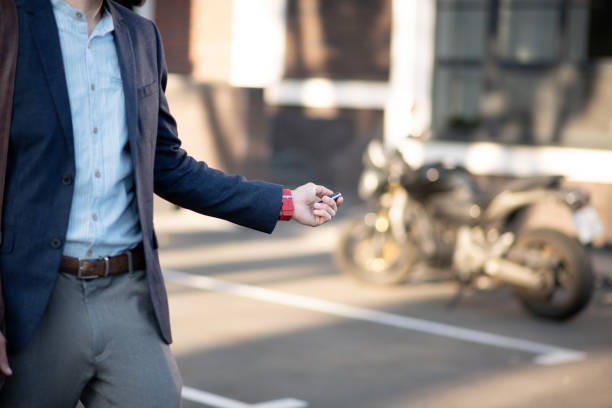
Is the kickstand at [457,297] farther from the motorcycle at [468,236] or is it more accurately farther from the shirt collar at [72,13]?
the shirt collar at [72,13]

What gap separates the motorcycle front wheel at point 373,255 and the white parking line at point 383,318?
0.74 m

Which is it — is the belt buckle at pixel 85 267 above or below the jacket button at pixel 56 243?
below

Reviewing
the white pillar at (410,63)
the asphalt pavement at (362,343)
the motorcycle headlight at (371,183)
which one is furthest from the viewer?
the white pillar at (410,63)

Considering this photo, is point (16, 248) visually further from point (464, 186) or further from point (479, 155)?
point (479, 155)

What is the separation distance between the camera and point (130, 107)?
2.62 m

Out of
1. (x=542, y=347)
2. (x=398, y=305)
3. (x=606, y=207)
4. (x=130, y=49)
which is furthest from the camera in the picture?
(x=606, y=207)

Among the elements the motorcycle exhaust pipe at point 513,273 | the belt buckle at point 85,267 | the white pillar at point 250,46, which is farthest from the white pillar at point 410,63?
the belt buckle at point 85,267

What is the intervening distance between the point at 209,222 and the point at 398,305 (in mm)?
5213

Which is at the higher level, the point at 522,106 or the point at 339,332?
the point at 522,106

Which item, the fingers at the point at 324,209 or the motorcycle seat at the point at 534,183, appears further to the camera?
the motorcycle seat at the point at 534,183

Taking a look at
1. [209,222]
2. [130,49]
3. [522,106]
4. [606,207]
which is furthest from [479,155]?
[130,49]

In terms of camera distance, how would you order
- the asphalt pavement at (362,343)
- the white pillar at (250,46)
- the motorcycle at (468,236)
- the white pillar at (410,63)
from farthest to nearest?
the white pillar at (250,46)
the white pillar at (410,63)
the motorcycle at (468,236)
the asphalt pavement at (362,343)

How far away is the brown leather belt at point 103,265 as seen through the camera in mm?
2545

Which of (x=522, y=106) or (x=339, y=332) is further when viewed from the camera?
(x=522, y=106)
